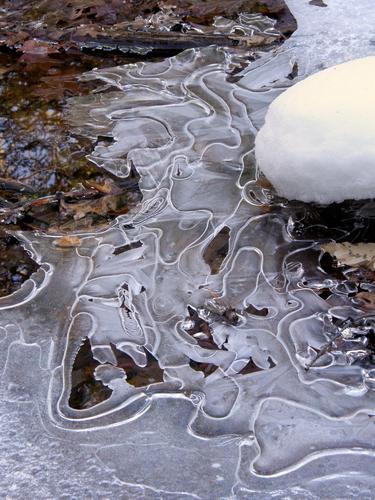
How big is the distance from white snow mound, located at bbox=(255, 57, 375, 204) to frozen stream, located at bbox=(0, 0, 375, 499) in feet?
0.71

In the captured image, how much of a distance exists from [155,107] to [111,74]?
0.51 metres

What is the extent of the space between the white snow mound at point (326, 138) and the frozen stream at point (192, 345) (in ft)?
0.71

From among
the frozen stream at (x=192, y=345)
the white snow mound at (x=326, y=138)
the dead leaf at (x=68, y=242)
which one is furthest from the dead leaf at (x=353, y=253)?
the dead leaf at (x=68, y=242)

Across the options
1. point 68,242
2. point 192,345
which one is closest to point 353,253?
point 192,345

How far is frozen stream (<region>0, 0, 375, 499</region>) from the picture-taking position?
1924 millimetres

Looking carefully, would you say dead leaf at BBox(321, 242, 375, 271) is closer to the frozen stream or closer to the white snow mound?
the frozen stream

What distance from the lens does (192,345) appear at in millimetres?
2283

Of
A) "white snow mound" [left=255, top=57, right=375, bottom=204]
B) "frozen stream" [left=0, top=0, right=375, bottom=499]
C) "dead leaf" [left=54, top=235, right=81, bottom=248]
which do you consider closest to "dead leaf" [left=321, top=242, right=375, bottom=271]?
"frozen stream" [left=0, top=0, right=375, bottom=499]

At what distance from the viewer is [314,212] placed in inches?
104

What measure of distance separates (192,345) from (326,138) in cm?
88

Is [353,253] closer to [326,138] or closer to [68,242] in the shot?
[326,138]

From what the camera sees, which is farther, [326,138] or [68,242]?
[68,242]

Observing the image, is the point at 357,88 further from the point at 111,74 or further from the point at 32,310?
the point at 111,74

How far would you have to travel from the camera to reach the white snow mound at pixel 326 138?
228 centimetres
